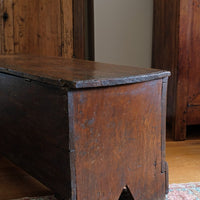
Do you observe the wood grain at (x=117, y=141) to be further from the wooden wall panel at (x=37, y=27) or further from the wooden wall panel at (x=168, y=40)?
the wooden wall panel at (x=37, y=27)

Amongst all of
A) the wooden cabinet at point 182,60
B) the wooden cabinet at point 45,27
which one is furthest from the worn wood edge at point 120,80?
the wooden cabinet at point 45,27

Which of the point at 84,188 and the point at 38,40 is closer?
the point at 84,188

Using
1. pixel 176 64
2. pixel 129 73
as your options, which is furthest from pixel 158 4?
pixel 129 73

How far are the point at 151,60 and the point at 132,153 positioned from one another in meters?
1.74

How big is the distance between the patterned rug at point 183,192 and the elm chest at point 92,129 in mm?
93

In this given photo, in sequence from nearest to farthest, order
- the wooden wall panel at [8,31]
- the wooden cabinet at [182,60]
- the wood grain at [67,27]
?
the wooden cabinet at [182,60] < the wooden wall panel at [8,31] < the wood grain at [67,27]

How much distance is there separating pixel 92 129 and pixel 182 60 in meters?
1.37

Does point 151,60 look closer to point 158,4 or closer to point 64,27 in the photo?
point 158,4

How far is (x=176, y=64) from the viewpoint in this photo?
248cm

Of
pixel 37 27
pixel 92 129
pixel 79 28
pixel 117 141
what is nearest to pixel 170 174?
pixel 117 141

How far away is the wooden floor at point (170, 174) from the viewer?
1765 millimetres

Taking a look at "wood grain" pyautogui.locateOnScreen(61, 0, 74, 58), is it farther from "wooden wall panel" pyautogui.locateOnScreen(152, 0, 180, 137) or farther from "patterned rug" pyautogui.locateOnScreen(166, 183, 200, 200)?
"patterned rug" pyautogui.locateOnScreen(166, 183, 200, 200)

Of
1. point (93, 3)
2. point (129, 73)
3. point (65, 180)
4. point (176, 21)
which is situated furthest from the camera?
point (93, 3)

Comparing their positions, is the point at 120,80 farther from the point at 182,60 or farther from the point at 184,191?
the point at 182,60
